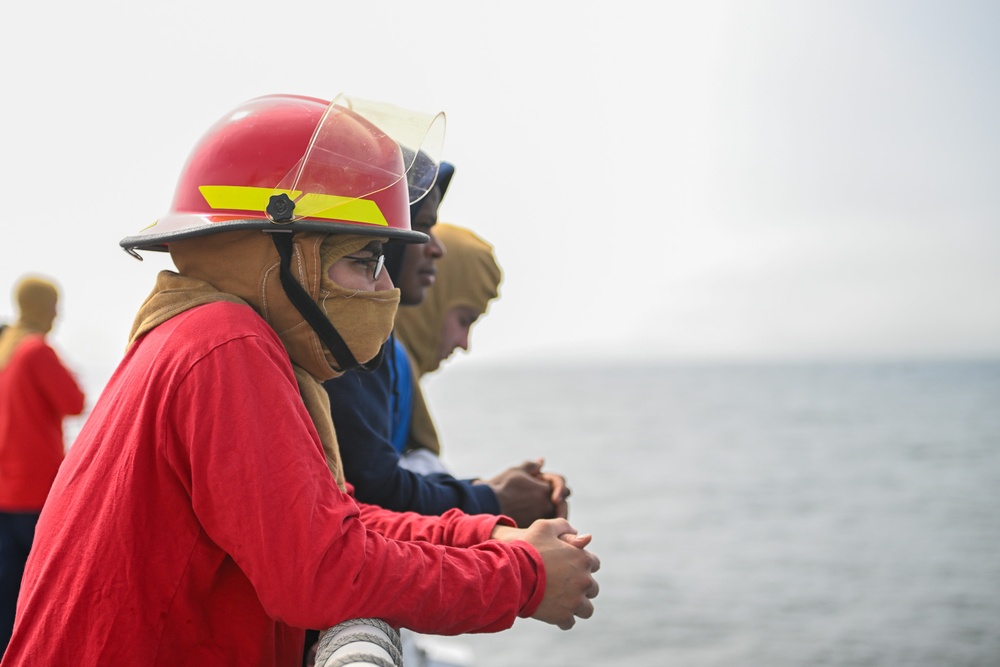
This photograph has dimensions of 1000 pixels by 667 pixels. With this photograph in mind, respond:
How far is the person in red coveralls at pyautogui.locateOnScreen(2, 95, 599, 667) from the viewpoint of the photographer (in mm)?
1712

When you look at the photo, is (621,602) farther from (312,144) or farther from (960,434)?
(960,434)

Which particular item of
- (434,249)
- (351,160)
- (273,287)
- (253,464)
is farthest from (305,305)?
(434,249)

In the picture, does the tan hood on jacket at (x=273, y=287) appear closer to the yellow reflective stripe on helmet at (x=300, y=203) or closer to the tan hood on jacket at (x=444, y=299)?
the yellow reflective stripe on helmet at (x=300, y=203)

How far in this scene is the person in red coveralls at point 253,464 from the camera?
1.71 meters

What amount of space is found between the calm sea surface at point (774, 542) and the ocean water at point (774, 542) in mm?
42

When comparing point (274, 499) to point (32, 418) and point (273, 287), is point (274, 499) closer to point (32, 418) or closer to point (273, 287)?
point (273, 287)

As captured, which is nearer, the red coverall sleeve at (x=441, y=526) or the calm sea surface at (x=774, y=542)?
the red coverall sleeve at (x=441, y=526)

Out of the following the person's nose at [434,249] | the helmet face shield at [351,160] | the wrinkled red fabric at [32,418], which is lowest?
the wrinkled red fabric at [32,418]

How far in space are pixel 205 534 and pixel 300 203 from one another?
67 centimetres

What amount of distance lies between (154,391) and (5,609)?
9.32 feet

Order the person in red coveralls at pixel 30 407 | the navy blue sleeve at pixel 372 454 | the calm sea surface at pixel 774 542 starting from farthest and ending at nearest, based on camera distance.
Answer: the calm sea surface at pixel 774 542 < the person in red coveralls at pixel 30 407 < the navy blue sleeve at pixel 372 454

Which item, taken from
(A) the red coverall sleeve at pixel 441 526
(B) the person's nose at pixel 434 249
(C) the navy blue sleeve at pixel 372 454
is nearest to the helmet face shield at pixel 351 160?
(A) the red coverall sleeve at pixel 441 526

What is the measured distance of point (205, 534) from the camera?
1799 mm

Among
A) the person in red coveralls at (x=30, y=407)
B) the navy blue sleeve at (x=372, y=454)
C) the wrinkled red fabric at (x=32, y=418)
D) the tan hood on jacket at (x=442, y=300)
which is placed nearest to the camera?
the navy blue sleeve at (x=372, y=454)
